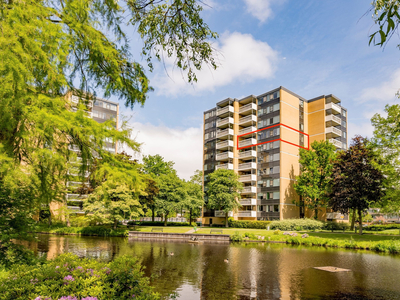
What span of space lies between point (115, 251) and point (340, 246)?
871 inches

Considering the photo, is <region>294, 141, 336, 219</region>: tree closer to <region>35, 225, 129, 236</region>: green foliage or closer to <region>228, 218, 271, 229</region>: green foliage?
<region>228, 218, 271, 229</region>: green foliage

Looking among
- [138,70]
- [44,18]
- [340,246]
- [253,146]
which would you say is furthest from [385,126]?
[44,18]

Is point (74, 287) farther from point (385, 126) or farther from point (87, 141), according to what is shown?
point (385, 126)

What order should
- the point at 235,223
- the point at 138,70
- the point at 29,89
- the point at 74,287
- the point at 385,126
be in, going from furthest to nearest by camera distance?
the point at 235,223
the point at 385,126
the point at 138,70
the point at 29,89
the point at 74,287

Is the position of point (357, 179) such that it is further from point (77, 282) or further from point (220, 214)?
point (77, 282)

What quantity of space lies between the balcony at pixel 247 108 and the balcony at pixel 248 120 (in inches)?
60.5

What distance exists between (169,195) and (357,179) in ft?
103

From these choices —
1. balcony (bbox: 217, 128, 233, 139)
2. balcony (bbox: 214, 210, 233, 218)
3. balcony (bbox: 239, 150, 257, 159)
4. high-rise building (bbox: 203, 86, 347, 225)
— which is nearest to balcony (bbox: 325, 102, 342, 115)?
high-rise building (bbox: 203, 86, 347, 225)

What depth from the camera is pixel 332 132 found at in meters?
59.7

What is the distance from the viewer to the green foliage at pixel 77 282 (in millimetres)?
5035

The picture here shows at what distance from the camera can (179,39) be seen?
5473mm

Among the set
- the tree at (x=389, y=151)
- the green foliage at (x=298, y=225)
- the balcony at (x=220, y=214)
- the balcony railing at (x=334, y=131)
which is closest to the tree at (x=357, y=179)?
the tree at (x=389, y=151)

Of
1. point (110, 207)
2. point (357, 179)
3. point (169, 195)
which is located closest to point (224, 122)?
point (169, 195)

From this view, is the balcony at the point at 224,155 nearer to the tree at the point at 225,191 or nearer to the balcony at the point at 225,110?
the tree at the point at 225,191
